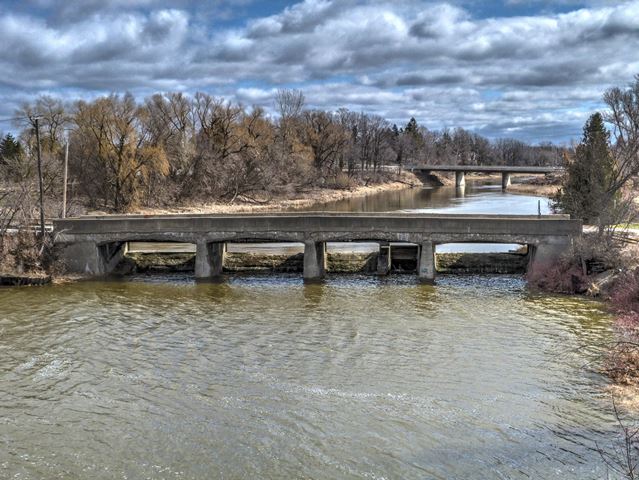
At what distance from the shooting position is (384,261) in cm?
3856

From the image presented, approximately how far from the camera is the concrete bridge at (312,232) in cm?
3541

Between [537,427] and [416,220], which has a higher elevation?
[416,220]

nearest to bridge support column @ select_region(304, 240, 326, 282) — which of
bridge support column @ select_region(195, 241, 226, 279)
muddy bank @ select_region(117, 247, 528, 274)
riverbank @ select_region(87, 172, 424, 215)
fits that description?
muddy bank @ select_region(117, 247, 528, 274)

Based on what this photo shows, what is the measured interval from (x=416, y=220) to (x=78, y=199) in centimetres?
4742

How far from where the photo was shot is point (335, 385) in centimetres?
2009

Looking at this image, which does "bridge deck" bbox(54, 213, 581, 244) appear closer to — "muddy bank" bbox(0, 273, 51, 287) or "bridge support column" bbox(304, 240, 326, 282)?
"bridge support column" bbox(304, 240, 326, 282)

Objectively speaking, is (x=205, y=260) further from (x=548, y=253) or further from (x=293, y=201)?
(x=293, y=201)

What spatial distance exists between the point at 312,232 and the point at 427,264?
22.8ft

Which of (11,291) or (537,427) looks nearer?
(537,427)

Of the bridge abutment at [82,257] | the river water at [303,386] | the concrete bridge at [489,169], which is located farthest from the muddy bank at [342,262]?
the concrete bridge at [489,169]

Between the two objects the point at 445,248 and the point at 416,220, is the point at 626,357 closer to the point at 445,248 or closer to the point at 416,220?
the point at 416,220

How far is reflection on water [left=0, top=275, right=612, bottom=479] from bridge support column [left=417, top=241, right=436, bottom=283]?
378cm

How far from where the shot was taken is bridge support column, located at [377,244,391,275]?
126 feet

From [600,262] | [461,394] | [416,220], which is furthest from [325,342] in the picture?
[600,262]
